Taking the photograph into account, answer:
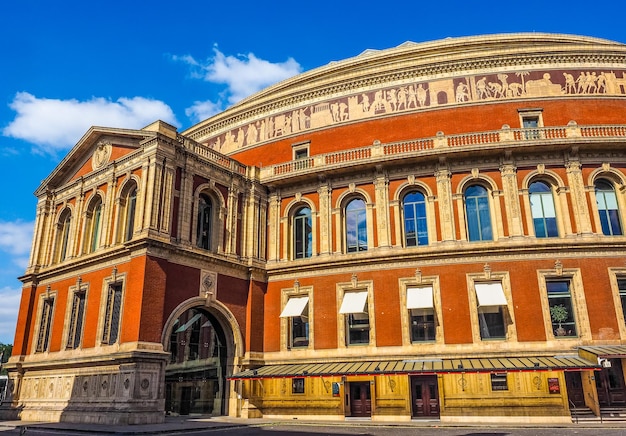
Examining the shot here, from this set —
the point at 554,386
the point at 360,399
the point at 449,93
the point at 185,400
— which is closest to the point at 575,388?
the point at 554,386

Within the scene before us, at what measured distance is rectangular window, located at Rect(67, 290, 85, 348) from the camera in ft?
88.8

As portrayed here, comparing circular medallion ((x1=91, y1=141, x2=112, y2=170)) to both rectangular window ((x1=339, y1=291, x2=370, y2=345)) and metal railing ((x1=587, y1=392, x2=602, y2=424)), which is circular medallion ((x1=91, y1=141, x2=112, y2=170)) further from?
metal railing ((x1=587, y1=392, x2=602, y2=424))

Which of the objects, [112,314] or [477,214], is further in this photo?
[477,214]

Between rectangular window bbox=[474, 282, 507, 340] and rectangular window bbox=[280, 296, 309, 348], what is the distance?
9316 mm

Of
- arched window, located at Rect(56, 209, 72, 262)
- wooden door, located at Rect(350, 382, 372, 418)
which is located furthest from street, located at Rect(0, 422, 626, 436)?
arched window, located at Rect(56, 209, 72, 262)

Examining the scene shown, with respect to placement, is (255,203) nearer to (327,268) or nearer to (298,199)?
(298,199)

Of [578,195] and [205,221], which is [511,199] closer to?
[578,195]

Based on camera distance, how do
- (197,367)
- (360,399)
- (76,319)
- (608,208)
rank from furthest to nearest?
(197,367)
(76,319)
(608,208)
(360,399)

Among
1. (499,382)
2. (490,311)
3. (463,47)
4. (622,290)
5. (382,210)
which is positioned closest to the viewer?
(499,382)

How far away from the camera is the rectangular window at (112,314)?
80.0ft

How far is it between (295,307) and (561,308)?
1359 cm

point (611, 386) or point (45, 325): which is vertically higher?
point (45, 325)

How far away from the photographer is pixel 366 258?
27500 mm

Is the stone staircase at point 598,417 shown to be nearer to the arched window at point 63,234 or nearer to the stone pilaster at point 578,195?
the stone pilaster at point 578,195
